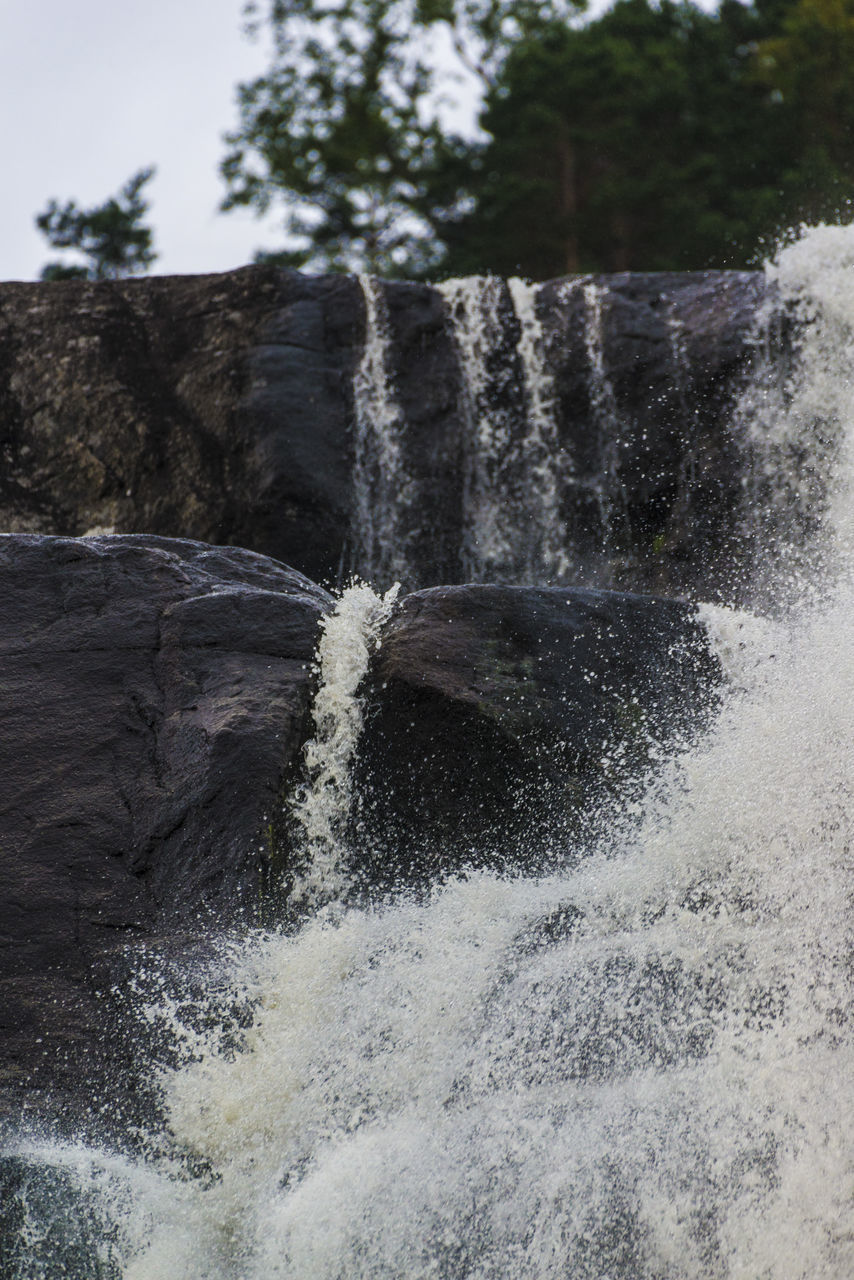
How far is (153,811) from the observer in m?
3.49

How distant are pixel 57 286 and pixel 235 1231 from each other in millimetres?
5805

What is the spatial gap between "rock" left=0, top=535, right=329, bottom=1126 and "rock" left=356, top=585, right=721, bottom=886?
0.33 meters

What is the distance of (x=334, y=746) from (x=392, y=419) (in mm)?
3355

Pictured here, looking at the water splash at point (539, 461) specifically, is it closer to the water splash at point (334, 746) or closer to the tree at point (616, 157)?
the water splash at point (334, 746)

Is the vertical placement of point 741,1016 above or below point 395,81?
below

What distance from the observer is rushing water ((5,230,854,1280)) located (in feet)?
7.93

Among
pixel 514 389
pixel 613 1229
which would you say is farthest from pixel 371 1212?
pixel 514 389

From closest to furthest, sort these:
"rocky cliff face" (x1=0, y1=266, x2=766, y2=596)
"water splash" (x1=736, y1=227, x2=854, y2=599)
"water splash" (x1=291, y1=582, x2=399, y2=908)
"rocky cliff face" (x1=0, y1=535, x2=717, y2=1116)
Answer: "rocky cliff face" (x1=0, y1=535, x2=717, y2=1116)
"water splash" (x1=291, y1=582, x2=399, y2=908)
"water splash" (x1=736, y1=227, x2=854, y2=599)
"rocky cliff face" (x1=0, y1=266, x2=766, y2=596)

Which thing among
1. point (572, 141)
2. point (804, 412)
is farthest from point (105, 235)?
point (804, 412)

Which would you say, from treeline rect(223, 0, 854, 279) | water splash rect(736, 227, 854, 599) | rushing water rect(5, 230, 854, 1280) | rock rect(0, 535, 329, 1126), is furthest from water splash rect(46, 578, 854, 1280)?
treeline rect(223, 0, 854, 279)

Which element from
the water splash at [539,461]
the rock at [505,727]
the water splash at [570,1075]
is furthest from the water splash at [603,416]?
the water splash at [570,1075]

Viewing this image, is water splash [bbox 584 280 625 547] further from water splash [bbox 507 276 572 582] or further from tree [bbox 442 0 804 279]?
tree [bbox 442 0 804 279]

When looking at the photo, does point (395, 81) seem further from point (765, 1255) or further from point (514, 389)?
point (765, 1255)

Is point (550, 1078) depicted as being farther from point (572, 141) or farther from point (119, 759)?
point (572, 141)
